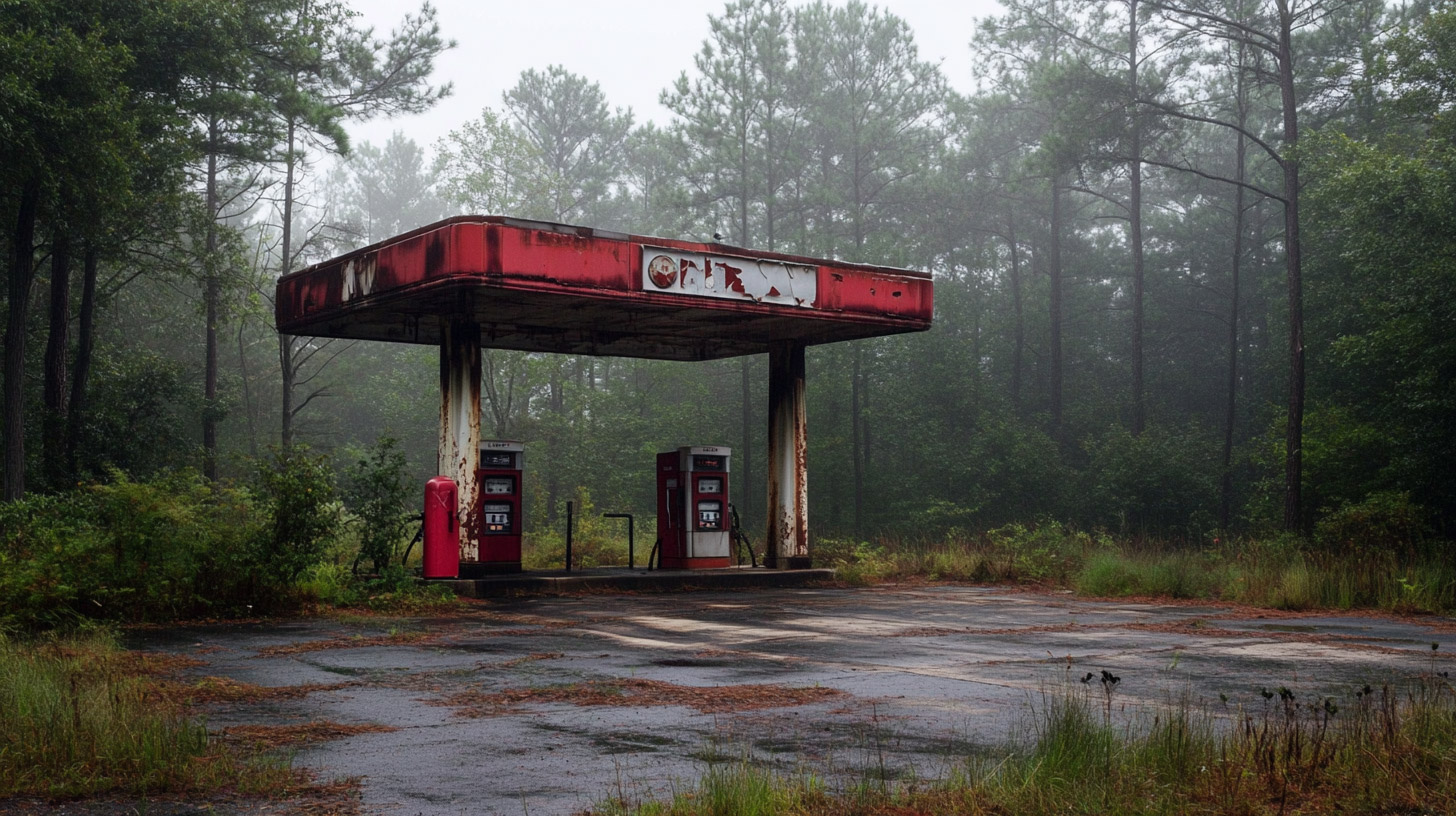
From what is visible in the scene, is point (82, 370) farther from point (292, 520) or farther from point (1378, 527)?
point (1378, 527)

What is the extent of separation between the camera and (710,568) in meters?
21.2

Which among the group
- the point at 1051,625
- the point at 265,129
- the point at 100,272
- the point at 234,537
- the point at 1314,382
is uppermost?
the point at 265,129

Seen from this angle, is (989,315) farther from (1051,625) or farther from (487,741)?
(487,741)

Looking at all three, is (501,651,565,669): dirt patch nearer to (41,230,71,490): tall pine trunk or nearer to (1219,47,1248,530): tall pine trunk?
(41,230,71,490): tall pine trunk

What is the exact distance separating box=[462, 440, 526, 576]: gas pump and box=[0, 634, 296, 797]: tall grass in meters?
12.5

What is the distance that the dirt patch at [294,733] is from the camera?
6445 millimetres

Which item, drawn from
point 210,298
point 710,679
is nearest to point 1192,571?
point 710,679

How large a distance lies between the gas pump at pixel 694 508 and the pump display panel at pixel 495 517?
278 cm

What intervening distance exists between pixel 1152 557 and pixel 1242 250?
3851cm

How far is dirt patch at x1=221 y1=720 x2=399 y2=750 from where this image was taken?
6.45 metres

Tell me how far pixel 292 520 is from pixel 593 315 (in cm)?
681

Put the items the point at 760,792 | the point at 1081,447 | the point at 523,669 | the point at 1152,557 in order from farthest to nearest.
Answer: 1. the point at 1081,447
2. the point at 1152,557
3. the point at 523,669
4. the point at 760,792

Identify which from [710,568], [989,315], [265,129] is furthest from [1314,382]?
[265,129]

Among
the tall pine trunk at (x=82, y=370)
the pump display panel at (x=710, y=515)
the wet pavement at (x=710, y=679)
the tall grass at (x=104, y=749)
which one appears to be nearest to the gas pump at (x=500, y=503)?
the pump display panel at (x=710, y=515)
